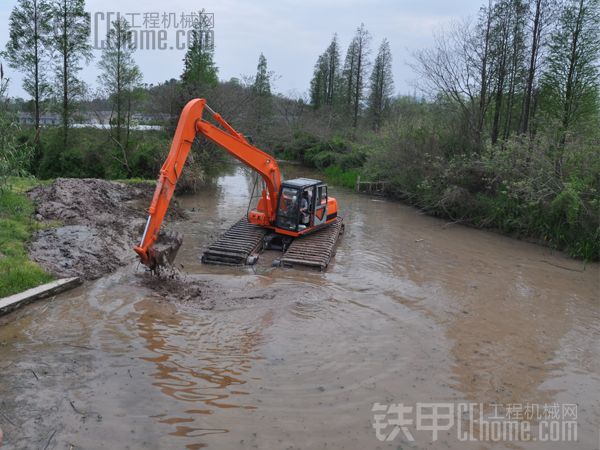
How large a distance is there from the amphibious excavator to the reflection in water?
7.21 feet

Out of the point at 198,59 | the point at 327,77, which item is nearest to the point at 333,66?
the point at 327,77

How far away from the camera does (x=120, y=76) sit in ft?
79.8

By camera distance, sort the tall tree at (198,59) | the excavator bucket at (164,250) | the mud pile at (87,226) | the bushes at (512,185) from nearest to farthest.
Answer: the excavator bucket at (164,250) < the mud pile at (87,226) < the bushes at (512,185) < the tall tree at (198,59)

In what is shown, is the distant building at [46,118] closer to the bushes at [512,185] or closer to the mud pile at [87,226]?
the mud pile at [87,226]

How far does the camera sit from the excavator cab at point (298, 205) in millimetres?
12500

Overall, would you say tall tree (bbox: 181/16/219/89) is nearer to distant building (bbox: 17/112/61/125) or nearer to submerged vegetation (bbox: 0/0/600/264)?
submerged vegetation (bbox: 0/0/600/264)

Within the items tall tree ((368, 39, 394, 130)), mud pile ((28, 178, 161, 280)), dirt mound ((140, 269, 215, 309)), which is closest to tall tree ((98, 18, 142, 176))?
mud pile ((28, 178, 161, 280))

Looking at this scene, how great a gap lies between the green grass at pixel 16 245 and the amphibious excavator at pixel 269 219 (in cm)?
232

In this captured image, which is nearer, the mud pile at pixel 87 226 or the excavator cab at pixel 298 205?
the mud pile at pixel 87 226

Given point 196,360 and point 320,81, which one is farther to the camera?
point 320,81

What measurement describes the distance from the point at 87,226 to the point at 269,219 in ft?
14.3

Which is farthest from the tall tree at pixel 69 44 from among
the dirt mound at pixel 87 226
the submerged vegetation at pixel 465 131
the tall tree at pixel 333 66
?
the tall tree at pixel 333 66

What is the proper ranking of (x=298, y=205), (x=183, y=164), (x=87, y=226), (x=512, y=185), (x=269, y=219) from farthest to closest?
(x=512, y=185)
(x=269, y=219)
(x=298, y=205)
(x=87, y=226)
(x=183, y=164)

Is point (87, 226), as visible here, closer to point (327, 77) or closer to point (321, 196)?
point (321, 196)
